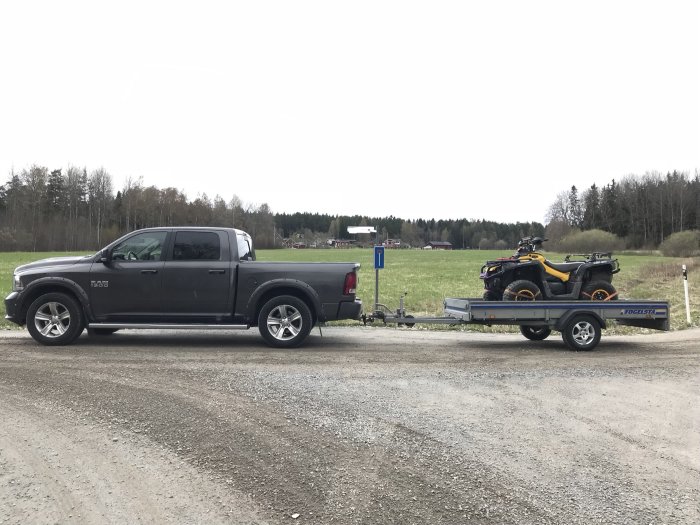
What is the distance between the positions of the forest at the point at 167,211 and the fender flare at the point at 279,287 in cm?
7674

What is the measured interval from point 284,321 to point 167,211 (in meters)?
84.2

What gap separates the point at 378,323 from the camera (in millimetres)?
13000

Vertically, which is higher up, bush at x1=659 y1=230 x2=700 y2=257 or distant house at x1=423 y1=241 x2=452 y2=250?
distant house at x1=423 y1=241 x2=452 y2=250

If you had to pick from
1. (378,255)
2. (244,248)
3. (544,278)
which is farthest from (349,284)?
(544,278)

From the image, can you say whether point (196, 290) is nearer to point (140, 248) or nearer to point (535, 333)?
point (140, 248)

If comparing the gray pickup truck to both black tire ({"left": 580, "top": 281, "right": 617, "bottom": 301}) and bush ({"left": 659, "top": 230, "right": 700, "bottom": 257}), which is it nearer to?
black tire ({"left": 580, "top": 281, "right": 617, "bottom": 301})

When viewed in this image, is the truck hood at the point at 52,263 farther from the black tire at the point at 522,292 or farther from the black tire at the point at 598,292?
the black tire at the point at 598,292

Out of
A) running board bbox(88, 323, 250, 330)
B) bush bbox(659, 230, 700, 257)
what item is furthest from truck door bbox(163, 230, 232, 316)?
bush bbox(659, 230, 700, 257)

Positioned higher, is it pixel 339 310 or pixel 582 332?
pixel 339 310

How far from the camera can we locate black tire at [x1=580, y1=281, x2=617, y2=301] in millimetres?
10266

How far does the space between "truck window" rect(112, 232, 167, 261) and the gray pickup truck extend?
2cm

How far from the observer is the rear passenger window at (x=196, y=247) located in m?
9.42

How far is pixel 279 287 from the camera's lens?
933 cm

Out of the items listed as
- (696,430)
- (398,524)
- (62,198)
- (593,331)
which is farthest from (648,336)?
(62,198)
